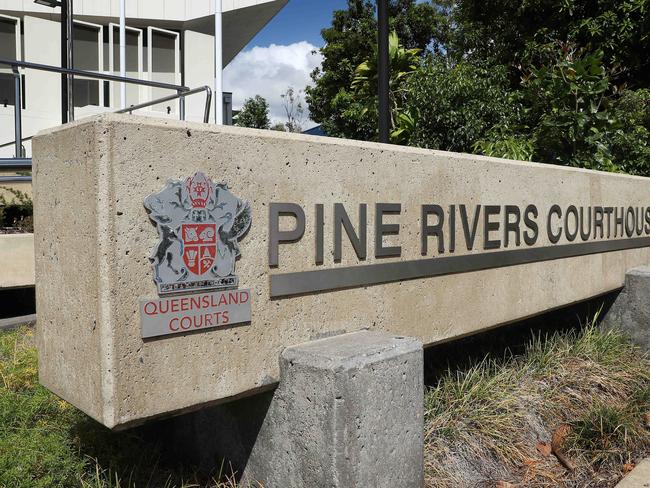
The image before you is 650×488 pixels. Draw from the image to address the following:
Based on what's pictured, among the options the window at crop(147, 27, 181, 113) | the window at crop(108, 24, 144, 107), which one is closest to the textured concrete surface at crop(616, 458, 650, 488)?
the window at crop(108, 24, 144, 107)

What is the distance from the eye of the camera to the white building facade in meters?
16.5

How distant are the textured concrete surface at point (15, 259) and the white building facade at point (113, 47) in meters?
10.2

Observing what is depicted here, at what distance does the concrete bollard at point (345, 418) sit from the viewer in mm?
2631

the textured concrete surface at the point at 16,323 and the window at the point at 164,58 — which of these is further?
the window at the point at 164,58

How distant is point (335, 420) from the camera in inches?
103

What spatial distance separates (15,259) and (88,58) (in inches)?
562

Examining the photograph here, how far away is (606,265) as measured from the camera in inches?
221

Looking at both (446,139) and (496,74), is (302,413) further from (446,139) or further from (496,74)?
(496,74)

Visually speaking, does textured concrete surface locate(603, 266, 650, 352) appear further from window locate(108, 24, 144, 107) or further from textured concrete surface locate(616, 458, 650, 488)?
window locate(108, 24, 144, 107)

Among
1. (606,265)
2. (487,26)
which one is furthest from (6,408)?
(487,26)

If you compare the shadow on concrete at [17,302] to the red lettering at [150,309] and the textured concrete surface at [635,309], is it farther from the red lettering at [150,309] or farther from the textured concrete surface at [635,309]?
the textured concrete surface at [635,309]

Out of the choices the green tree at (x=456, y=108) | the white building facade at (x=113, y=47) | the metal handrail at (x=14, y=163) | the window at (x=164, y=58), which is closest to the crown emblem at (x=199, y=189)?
the metal handrail at (x=14, y=163)

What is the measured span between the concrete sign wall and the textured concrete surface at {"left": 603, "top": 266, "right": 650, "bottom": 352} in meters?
2.70

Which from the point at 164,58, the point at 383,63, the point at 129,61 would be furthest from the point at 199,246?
the point at 164,58
